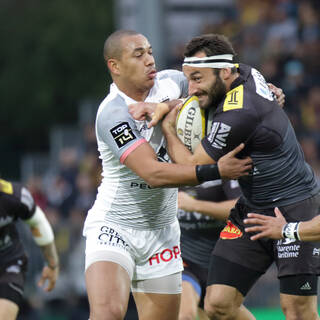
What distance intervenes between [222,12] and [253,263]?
12445 mm

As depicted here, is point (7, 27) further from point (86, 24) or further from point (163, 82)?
point (163, 82)

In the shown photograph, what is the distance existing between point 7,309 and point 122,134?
2.25 meters

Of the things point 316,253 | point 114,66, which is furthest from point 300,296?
point 114,66

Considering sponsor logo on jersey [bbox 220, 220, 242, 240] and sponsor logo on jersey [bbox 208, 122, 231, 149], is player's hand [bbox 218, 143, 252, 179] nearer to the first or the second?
sponsor logo on jersey [bbox 208, 122, 231, 149]

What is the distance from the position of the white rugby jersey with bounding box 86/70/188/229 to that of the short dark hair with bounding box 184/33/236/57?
507mm

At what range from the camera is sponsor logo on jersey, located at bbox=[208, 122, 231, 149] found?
6320 mm

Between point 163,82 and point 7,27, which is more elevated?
point 163,82


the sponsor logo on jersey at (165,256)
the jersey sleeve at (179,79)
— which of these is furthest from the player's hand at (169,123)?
the sponsor logo on jersey at (165,256)

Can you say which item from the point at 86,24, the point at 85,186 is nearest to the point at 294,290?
the point at 85,186

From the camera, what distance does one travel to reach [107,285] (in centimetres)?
644

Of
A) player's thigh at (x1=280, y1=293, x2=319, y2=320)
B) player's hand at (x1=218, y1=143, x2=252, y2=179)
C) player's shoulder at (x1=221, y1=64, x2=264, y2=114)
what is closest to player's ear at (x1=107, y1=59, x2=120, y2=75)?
player's shoulder at (x1=221, y1=64, x2=264, y2=114)

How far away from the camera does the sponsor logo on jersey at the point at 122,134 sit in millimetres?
6496

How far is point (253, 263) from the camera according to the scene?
692 centimetres

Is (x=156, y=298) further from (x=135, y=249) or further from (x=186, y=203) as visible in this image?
(x=186, y=203)
